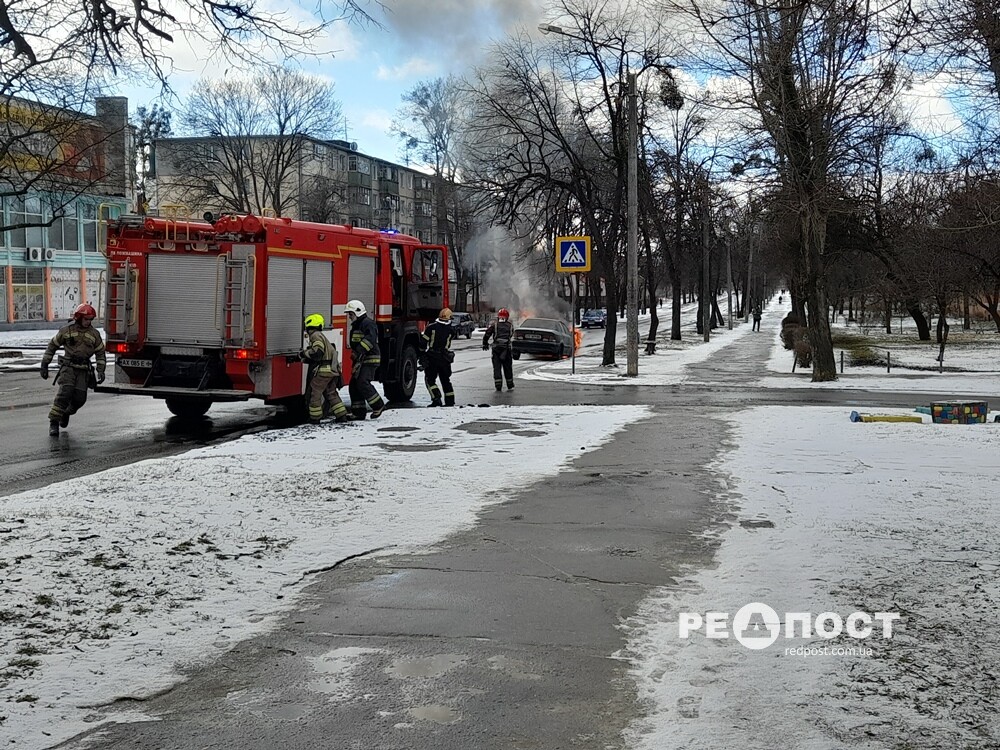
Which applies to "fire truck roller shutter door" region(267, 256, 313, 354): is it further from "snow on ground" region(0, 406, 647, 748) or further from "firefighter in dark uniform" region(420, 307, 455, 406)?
"firefighter in dark uniform" region(420, 307, 455, 406)

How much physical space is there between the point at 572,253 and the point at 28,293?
34794 millimetres

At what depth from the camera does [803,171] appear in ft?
67.9

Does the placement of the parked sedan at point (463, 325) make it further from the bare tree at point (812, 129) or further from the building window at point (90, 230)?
the bare tree at point (812, 129)

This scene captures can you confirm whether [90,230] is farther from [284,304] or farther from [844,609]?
[844,609]

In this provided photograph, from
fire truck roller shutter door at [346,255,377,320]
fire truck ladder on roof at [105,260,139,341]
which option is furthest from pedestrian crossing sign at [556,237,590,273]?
fire truck ladder on roof at [105,260,139,341]

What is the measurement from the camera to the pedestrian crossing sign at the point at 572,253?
21672mm

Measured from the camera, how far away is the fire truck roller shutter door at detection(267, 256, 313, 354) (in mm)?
13031

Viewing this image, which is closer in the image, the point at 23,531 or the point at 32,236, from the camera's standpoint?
the point at 23,531

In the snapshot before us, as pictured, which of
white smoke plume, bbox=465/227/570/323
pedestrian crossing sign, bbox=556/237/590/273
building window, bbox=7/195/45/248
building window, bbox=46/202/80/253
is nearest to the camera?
pedestrian crossing sign, bbox=556/237/590/273

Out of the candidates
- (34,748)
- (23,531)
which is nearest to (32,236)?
(23,531)

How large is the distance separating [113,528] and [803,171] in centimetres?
1746

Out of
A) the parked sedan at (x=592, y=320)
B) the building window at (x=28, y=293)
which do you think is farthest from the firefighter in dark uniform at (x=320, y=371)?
the parked sedan at (x=592, y=320)

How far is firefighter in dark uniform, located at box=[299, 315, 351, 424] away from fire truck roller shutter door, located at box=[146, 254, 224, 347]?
120 cm

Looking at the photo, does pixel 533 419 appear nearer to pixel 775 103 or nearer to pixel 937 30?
pixel 937 30
